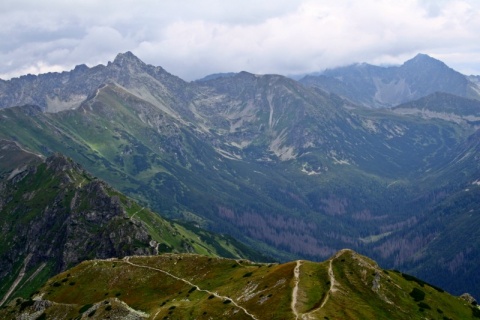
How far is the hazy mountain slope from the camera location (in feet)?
359

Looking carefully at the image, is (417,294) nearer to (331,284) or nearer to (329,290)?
(331,284)

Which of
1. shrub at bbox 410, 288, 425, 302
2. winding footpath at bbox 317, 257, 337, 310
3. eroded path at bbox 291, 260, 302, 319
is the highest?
eroded path at bbox 291, 260, 302, 319

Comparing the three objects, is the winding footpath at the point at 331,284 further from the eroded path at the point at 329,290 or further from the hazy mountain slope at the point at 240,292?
the hazy mountain slope at the point at 240,292

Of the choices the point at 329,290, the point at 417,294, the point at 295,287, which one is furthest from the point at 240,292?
the point at 417,294

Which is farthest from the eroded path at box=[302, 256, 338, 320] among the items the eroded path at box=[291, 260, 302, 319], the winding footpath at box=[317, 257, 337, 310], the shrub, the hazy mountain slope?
the shrub

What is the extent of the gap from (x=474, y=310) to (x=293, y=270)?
5538cm

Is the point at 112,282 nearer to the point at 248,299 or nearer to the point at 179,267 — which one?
the point at 179,267

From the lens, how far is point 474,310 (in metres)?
137

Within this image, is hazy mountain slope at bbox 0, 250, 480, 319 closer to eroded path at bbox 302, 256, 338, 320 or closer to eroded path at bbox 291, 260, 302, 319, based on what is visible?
eroded path at bbox 291, 260, 302, 319

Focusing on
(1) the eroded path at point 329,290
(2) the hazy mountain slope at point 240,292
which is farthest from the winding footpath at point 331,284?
(2) the hazy mountain slope at point 240,292

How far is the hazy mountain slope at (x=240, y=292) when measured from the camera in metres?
109

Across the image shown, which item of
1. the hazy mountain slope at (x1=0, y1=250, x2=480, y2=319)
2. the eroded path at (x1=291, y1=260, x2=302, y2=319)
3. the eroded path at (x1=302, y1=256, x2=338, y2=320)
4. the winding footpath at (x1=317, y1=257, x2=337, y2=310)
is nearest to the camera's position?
the eroded path at (x1=302, y1=256, x2=338, y2=320)

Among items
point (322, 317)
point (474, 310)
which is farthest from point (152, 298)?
point (474, 310)

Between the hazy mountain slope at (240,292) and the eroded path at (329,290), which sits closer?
the eroded path at (329,290)
